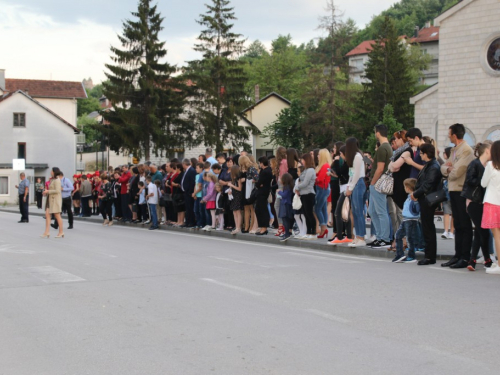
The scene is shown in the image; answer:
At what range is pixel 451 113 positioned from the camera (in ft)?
123

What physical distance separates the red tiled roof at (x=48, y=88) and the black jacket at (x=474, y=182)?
259 ft

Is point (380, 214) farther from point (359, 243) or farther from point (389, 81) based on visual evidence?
point (389, 81)

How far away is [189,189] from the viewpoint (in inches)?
786

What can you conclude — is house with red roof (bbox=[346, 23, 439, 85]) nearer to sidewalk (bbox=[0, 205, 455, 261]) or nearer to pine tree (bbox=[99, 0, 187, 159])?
pine tree (bbox=[99, 0, 187, 159])

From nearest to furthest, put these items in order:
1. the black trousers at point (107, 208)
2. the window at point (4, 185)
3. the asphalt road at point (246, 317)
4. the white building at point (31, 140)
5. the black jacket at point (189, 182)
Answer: the asphalt road at point (246, 317)
the black jacket at point (189, 182)
the black trousers at point (107, 208)
the window at point (4, 185)
the white building at point (31, 140)

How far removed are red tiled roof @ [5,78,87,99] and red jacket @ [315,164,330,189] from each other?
2897 inches

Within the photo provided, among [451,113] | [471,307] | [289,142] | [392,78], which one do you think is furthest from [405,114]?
[471,307]

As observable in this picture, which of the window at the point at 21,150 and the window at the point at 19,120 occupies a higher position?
the window at the point at 19,120

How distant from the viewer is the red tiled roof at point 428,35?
110 m

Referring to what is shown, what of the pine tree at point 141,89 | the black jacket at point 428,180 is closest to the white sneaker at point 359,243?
the black jacket at point 428,180

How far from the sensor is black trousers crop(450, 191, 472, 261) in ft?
35.1

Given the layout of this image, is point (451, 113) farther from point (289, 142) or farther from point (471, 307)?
point (471, 307)

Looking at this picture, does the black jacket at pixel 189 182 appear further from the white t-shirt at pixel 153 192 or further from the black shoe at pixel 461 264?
the black shoe at pixel 461 264

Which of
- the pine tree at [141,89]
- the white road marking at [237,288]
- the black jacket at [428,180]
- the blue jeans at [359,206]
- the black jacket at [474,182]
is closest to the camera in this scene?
the white road marking at [237,288]
